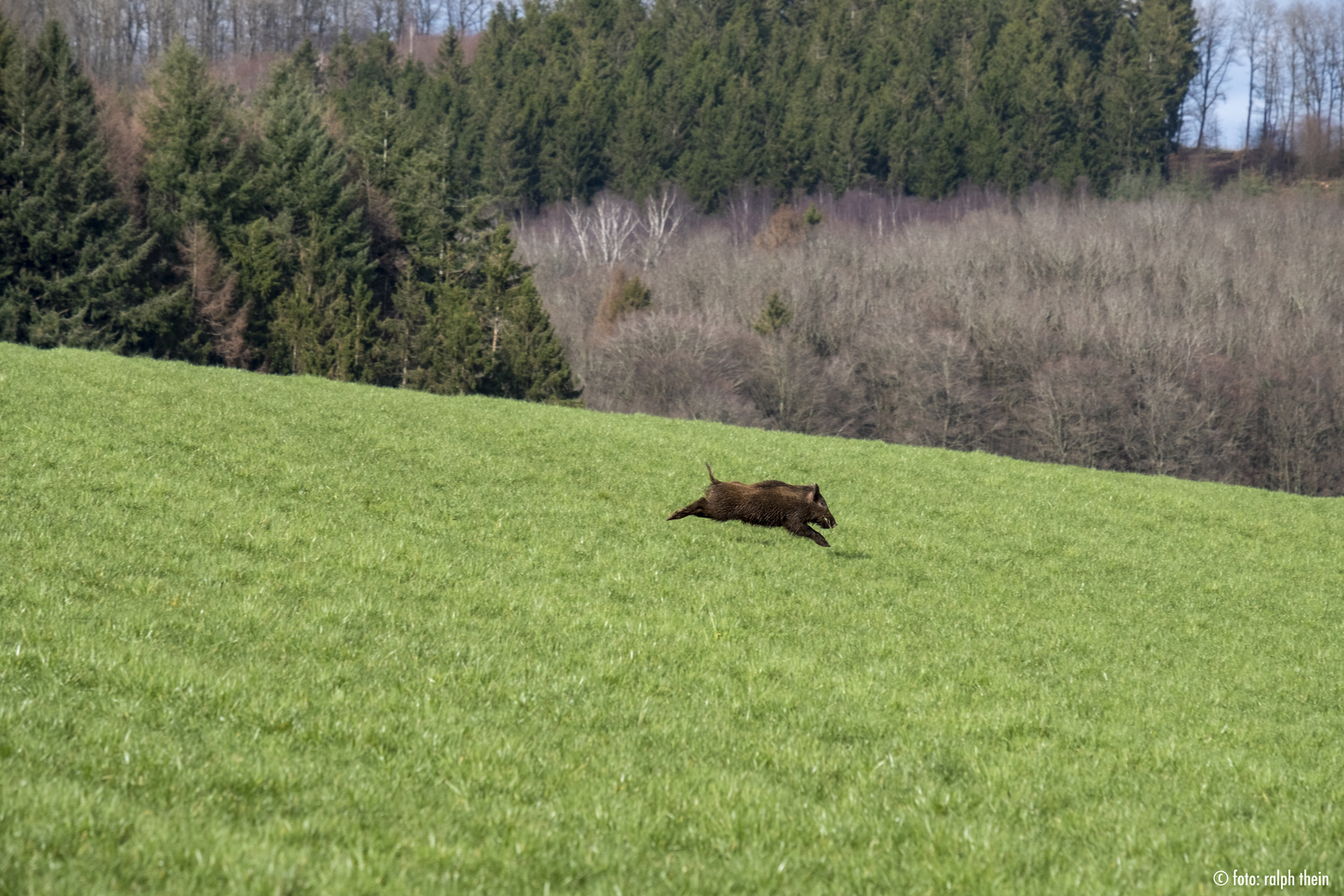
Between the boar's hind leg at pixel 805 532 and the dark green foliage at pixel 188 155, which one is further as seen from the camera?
the dark green foliage at pixel 188 155

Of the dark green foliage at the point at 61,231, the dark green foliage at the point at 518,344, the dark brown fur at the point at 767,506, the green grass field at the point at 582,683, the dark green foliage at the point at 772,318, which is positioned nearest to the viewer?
the green grass field at the point at 582,683

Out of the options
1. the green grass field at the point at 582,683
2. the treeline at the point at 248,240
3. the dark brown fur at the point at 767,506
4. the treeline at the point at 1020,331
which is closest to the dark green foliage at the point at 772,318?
the treeline at the point at 1020,331

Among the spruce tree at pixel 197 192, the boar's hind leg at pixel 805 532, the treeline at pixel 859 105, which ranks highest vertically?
the treeline at pixel 859 105

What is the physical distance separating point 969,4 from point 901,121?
101 feet

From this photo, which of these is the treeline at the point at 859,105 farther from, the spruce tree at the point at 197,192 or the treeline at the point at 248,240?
the spruce tree at the point at 197,192

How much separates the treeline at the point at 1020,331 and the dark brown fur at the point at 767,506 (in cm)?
6644

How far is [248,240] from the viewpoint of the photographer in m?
67.1

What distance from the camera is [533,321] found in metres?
69.6

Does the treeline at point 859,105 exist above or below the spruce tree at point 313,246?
above

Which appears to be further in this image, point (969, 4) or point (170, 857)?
point (969, 4)

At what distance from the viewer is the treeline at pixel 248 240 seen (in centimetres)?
5884

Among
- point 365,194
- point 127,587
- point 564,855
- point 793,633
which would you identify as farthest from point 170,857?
point 365,194

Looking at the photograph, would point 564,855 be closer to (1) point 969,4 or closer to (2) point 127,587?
(2) point 127,587

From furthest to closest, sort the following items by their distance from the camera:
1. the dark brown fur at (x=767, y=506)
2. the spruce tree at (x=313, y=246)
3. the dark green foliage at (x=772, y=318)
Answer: the dark green foliage at (x=772, y=318) < the spruce tree at (x=313, y=246) < the dark brown fur at (x=767, y=506)
